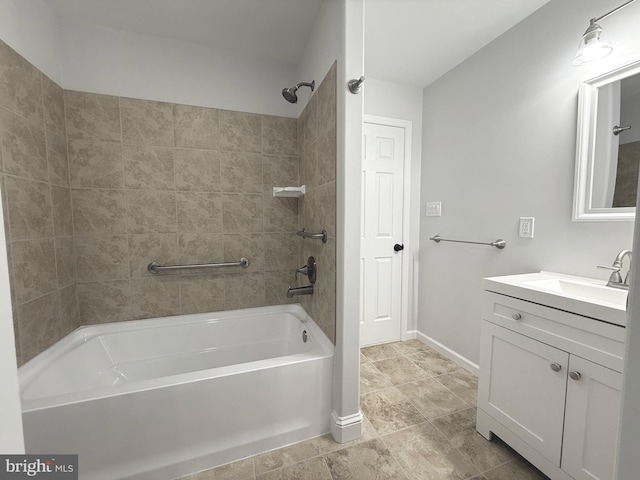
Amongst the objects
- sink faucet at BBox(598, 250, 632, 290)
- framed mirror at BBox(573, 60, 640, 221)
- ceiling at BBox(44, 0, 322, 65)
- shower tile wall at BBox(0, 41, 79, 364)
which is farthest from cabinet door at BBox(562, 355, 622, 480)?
shower tile wall at BBox(0, 41, 79, 364)

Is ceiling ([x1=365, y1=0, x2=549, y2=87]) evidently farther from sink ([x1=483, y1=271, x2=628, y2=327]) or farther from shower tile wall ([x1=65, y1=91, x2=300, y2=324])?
sink ([x1=483, y1=271, x2=628, y2=327])

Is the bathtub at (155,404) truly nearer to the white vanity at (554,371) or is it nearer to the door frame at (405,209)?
the white vanity at (554,371)

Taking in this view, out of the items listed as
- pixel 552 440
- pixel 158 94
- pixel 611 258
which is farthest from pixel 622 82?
pixel 158 94

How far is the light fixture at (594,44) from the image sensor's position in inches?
44.3

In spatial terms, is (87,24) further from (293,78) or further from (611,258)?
(611,258)

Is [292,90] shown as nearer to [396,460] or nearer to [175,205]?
[175,205]

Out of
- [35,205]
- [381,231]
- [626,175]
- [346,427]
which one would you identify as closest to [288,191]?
[381,231]

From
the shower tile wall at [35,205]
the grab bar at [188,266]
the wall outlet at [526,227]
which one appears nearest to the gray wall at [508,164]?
the wall outlet at [526,227]

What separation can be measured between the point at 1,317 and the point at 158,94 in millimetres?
1938

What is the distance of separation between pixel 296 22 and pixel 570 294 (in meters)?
2.14

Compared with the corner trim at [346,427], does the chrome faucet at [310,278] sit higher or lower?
higher

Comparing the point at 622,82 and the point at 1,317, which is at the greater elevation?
the point at 622,82

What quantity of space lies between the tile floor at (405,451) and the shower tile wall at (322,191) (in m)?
0.55

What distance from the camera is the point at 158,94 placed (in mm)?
1774
